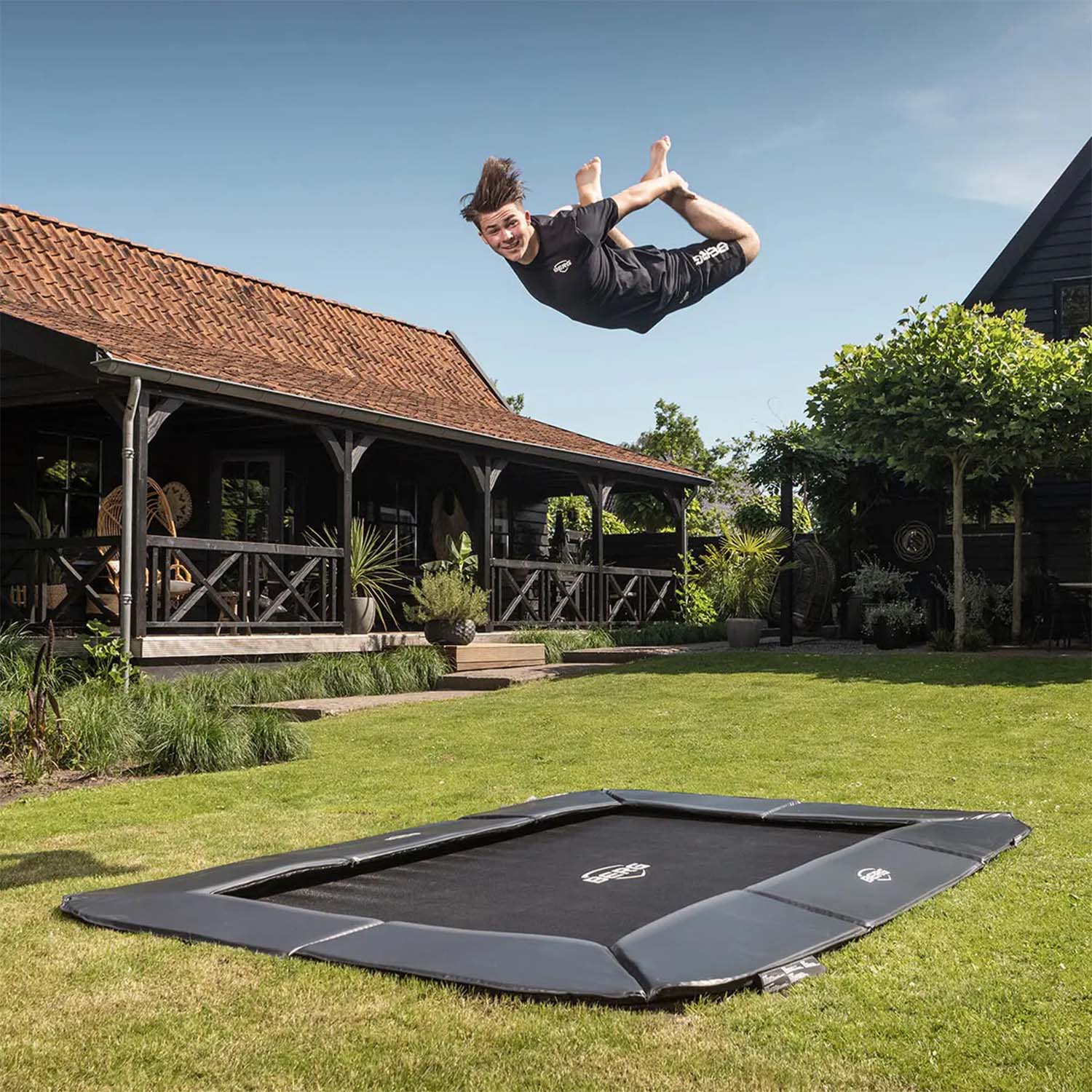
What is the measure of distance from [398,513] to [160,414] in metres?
6.92

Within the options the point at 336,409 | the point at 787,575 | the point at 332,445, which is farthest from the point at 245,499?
the point at 787,575

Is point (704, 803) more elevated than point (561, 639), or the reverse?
point (561, 639)

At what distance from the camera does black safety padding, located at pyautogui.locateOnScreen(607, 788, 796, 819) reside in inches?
234

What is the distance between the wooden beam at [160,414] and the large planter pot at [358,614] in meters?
2.97

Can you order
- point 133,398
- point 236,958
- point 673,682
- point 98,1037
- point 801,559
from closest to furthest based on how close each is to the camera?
1. point 98,1037
2. point 236,958
3. point 133,398
4. point 673,682
5. point 801,559

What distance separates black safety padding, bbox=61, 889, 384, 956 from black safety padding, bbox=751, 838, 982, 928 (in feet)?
4.78

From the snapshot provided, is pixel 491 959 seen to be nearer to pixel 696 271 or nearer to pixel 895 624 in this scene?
pixel 696 271

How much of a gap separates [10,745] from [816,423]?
34.5 ft

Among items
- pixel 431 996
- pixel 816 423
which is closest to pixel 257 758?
pixel 431 996

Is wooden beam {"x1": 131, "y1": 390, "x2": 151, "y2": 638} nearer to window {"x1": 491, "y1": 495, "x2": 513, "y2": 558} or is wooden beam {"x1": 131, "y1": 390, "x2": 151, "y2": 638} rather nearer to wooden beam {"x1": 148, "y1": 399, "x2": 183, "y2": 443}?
wooden beam {"x1": 148, "y1": 399, "x2": 183, "y2": 443}

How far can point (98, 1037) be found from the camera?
3107 mm

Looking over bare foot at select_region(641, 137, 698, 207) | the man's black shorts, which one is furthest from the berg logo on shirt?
bare foot at select_region(641, 137, 698, 207)

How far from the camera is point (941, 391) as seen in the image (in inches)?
537

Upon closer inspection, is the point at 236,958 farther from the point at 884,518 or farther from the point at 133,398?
the point at 884,518
